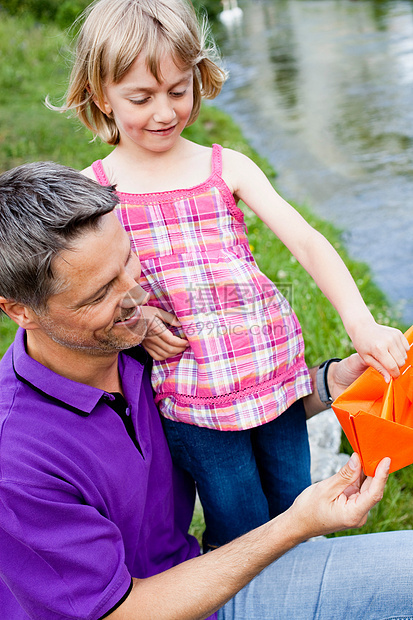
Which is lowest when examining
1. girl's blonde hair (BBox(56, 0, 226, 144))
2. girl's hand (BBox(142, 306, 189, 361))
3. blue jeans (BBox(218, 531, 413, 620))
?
blue jeans (BBox(218, 531, 413, 620))

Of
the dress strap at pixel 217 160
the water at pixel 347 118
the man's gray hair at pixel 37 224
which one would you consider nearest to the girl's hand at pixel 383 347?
the dress strap at pixel 217 160

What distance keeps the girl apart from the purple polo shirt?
17cm

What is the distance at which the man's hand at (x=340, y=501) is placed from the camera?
1.53 meters

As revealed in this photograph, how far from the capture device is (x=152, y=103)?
1.78 metres

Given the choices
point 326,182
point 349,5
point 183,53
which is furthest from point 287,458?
point 349,5

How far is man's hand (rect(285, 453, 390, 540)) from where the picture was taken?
5.02 ft

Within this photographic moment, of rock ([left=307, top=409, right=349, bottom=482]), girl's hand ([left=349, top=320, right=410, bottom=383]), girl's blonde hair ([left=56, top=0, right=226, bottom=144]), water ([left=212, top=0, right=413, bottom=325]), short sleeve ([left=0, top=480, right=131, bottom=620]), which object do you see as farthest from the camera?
water ([left=212, top=0, right=413, bottom=325])

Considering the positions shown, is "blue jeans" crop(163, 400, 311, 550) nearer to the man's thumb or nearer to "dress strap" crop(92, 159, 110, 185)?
the man's thumb

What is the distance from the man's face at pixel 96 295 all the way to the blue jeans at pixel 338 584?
84cm

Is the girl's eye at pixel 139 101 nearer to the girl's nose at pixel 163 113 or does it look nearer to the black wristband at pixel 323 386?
the girl's nose at pixel 163 113

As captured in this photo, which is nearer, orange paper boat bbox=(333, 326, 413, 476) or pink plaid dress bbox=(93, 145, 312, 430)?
orange paper boat bbox=(333, 326, 413, 476)

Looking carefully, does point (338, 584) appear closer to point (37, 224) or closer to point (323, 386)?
point (323, 386)

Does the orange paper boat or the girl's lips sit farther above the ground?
the girl's lips

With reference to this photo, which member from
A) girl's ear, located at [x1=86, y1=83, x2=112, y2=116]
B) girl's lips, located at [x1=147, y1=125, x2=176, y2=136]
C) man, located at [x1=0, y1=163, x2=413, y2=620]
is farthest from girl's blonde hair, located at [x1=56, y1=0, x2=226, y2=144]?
man, located at [x1=0, y1=163, x2=413, y2=620]
